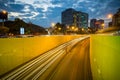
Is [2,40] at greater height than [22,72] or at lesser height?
greater

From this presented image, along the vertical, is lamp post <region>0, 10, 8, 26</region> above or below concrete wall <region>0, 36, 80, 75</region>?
above

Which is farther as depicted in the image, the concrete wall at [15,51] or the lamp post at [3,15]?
the lamp post at [3,15]

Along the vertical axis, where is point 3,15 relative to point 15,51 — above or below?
above

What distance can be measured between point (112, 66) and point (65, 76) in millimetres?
12235

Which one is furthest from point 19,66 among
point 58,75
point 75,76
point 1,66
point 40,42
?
point 40,42

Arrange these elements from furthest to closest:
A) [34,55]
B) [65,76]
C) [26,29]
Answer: [26,29] → [34,55] → [65,76]

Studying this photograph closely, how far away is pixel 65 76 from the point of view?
18156 mm

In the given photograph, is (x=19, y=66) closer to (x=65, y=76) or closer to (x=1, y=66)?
(x=1, y=66)

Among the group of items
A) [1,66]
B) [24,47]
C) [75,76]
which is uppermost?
[24,47]

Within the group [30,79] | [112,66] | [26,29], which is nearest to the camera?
[112,66]

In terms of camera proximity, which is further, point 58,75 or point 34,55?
point 34,55

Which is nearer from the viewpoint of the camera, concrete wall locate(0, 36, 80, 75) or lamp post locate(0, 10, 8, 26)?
concrete wall locate(0, 36, 80, 75)

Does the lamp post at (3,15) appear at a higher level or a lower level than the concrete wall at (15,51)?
higher

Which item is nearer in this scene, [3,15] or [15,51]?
[15,51]
